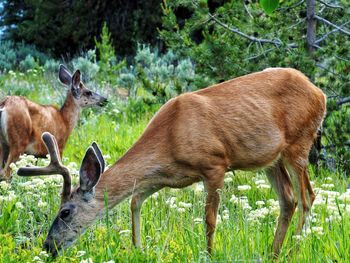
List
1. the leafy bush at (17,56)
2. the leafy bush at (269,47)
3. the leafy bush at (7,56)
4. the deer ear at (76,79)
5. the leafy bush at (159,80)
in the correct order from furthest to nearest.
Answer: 1. the leafy bush at (7,56)
2. the leafy bush at (17,56)
3. the deer ear at (76,79)
4. the leafy bush at (159,80)
5. the leafy bush at (269,47)

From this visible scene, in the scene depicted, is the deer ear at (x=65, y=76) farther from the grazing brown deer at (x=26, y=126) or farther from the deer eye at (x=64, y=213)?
the deer eye at (x=64, y=213)

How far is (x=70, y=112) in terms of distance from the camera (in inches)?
395

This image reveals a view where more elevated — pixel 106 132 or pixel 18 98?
pixel 18 98

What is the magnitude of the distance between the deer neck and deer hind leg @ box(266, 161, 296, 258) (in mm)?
3879

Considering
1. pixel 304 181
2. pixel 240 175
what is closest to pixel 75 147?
pixel 240 175

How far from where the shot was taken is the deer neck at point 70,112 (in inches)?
390

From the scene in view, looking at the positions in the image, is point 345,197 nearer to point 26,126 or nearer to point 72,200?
point 72,200

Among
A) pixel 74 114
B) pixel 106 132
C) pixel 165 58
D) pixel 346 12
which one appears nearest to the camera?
pixel 346 12

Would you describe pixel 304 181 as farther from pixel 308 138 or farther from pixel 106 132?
pixel 106 132

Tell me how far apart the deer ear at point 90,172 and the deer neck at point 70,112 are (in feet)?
13.9

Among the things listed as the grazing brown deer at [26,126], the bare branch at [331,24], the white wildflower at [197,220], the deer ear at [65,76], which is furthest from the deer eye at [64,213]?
the deer ear at [65,76]

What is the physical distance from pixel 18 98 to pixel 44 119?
51cm

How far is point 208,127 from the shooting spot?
234 inches

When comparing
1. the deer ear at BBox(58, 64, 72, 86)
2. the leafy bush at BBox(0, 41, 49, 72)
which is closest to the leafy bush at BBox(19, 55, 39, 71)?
the leafy bush at BBox(0, 41, 49, 72)
